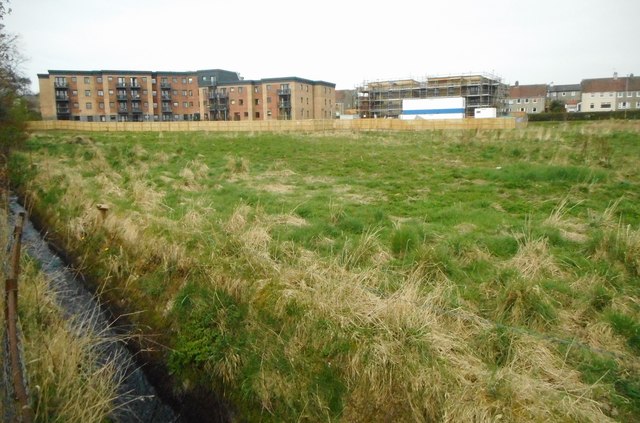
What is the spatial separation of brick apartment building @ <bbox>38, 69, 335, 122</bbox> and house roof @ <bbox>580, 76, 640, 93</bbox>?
56676 mm

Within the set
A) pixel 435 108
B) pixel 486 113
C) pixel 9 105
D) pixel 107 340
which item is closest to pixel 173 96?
pixel 435 108

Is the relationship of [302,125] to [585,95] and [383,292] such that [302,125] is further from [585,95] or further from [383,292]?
[585,95]

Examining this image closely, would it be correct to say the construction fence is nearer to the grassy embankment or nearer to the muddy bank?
the muddy bank

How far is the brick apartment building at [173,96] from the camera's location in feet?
262

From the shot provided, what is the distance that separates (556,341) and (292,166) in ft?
45.8

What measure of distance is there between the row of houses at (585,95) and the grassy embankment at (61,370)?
9865 centimetres

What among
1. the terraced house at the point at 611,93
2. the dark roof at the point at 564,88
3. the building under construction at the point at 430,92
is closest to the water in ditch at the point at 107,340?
the building under construction at the point at 430,92

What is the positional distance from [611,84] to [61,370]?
115 m

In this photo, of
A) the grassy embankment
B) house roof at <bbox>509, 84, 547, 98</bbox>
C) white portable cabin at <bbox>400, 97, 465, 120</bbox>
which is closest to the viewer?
the grassy embankment

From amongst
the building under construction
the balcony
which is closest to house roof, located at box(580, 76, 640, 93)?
the building under construction

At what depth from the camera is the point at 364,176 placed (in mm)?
15102

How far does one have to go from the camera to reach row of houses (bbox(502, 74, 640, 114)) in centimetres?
9512

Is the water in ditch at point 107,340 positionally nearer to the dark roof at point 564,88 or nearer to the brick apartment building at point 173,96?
the brick apartment building at point 173,96

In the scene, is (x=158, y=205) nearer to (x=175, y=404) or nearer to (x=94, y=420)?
(x=175, y=404)
